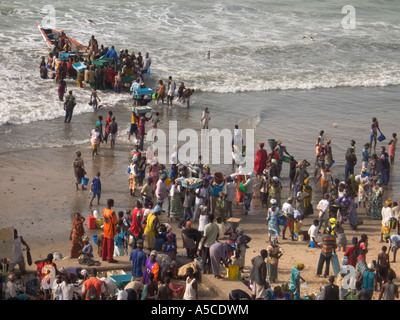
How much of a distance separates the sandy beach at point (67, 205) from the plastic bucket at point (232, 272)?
1.16 ft

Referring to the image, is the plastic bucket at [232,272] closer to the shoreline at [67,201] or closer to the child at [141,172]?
the shoreline at [67,201]

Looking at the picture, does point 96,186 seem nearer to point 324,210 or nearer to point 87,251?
point 87,251

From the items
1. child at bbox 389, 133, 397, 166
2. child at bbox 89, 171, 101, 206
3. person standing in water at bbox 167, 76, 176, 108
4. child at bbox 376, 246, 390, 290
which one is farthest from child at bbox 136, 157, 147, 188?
person standing in water at bbox 167, 76, 176, 108

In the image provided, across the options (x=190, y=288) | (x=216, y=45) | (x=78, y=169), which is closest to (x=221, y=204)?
(x=78, y=169)

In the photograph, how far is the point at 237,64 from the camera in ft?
117

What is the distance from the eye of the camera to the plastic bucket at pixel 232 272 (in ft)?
44.2

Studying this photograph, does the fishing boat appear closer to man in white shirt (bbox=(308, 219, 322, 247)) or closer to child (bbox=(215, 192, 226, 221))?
child (bbox=(215, 192, 226, 221))

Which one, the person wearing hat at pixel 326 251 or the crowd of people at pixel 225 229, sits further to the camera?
the person wearing hat at pixel 326 251

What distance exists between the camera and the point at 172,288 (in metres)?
12.6

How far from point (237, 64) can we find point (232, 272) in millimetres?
23138

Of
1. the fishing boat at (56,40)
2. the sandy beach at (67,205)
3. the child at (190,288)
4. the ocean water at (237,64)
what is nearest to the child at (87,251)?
the sandy beach at (67,205)

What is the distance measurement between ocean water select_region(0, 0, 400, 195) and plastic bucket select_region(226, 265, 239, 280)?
9808 millimetres

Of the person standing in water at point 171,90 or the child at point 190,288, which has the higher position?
the person standing in water at point 171,90

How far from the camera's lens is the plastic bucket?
13.5 m
